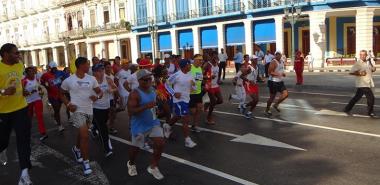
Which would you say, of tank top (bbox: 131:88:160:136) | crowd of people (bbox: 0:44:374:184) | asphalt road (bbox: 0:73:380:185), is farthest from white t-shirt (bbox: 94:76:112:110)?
tank top (bbox: 131:88:160:136)

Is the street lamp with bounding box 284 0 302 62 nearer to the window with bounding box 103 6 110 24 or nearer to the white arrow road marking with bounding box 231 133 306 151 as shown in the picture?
the white arrow road marking with bounding box 231 133 306 151

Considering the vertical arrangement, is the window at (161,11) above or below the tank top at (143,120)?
above

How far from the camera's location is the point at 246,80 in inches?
433

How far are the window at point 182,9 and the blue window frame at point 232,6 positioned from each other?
14.9ft

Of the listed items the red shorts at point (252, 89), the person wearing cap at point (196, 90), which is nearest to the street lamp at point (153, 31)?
the red shorts at point (252, 89)

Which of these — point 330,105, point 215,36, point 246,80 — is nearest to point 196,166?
point 246,80

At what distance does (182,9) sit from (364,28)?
662 inches

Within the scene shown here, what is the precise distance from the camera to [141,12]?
4469 centimetres

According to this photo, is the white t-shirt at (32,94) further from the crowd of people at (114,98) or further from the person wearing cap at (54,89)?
the person wearing cap at (54,89)

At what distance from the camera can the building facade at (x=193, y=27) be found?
3086 cm

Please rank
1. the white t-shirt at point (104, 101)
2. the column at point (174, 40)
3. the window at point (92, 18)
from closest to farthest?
the white t-shirt at point (104, 101)
the column at point (174, 40)
the window at point (92, 18)

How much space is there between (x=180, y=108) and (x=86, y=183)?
2.61m

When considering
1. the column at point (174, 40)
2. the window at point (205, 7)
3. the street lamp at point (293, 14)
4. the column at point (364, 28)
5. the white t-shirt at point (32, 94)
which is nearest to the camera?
the white t-shirt at point (32, 94)

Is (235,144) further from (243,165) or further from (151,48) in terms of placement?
(151,48)
